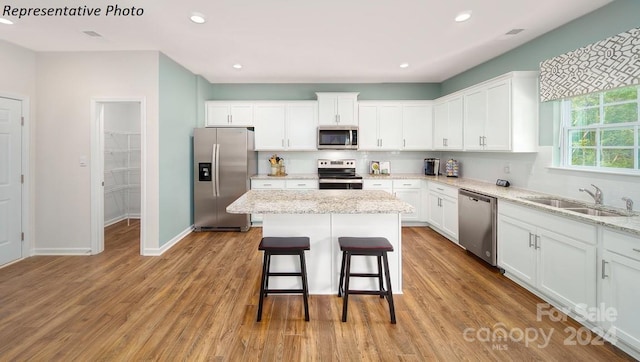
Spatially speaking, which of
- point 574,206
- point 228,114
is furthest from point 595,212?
point 228,114

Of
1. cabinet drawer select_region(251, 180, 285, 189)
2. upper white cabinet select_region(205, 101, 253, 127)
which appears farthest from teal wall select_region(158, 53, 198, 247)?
cabinet drawer select_region(251, 180, 285, 189)

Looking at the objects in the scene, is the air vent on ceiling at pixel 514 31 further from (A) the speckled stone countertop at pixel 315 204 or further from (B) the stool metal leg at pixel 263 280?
(B) the stool metal leg at pixel 263 280

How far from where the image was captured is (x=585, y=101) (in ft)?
10.1

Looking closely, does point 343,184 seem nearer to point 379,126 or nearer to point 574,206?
point 379,126

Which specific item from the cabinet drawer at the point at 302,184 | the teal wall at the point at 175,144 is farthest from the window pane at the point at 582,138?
the teal wall at the point at 175,144

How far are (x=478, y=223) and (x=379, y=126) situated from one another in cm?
266

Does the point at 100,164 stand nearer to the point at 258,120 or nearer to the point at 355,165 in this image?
the point at 258,120

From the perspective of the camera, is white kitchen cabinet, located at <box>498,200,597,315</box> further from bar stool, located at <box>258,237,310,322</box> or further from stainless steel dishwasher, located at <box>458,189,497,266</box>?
bar stool, located at <box>258,237,310,322</box>

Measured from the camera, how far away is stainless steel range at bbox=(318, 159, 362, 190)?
211 inches

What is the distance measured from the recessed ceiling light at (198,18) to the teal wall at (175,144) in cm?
126

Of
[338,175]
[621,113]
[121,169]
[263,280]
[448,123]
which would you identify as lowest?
[263,280]

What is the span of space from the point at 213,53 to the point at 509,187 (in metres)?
4.37

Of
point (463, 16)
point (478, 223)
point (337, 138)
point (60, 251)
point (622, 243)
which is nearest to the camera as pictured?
point (622, 243)

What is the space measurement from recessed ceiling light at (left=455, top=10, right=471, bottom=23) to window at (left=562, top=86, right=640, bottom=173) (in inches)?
54.3
